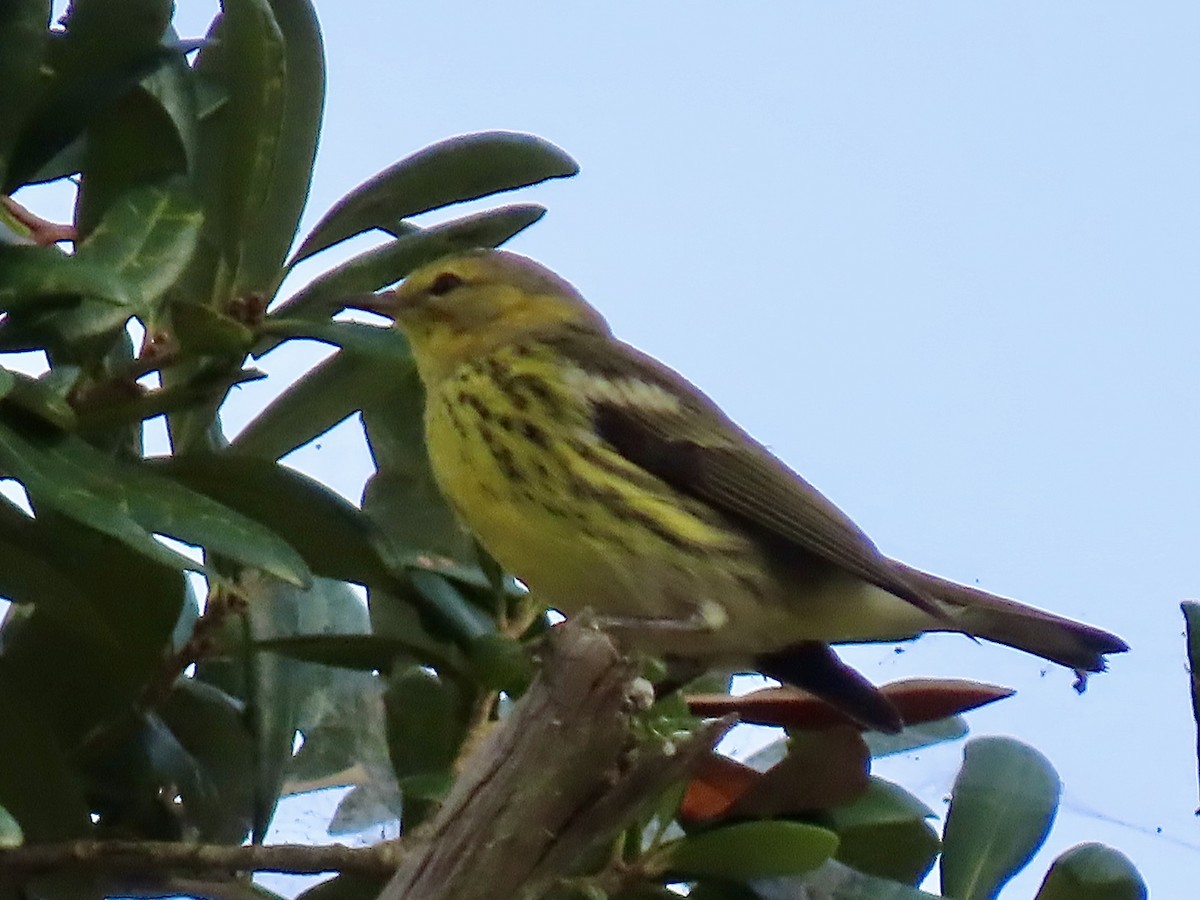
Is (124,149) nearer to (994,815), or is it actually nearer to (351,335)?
(351,335)

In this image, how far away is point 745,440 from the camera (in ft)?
8.86

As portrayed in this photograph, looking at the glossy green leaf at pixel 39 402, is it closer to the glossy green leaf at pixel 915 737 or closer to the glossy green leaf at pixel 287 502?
the glossy green leaf at pixel 287 502

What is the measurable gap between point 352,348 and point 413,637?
0.36m

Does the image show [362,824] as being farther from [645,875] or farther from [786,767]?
[786,767]

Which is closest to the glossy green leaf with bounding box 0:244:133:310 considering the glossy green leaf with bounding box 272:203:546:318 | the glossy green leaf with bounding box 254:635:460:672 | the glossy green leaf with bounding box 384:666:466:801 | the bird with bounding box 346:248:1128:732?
the glossy green leaf with bounding box 272:203:546:318

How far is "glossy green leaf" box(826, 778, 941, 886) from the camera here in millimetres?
1853

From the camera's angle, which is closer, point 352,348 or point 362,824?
point 352,348

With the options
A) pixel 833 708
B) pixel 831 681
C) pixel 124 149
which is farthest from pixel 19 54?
pixel 831 681

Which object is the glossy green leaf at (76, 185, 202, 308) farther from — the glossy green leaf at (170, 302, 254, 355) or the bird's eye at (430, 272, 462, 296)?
the bird's eye at (430, 272, 462, 296)

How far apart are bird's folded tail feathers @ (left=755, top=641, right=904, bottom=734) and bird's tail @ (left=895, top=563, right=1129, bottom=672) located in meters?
0.19

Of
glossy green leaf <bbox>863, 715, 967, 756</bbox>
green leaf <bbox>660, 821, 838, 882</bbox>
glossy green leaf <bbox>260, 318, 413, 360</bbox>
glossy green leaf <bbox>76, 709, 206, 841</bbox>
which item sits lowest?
glossy green leaf <bbox>76, 709, 206, 841</bbox>

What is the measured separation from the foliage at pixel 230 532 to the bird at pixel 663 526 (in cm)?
20

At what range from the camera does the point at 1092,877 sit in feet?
5.95

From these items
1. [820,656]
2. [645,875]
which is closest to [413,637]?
[645,875]
